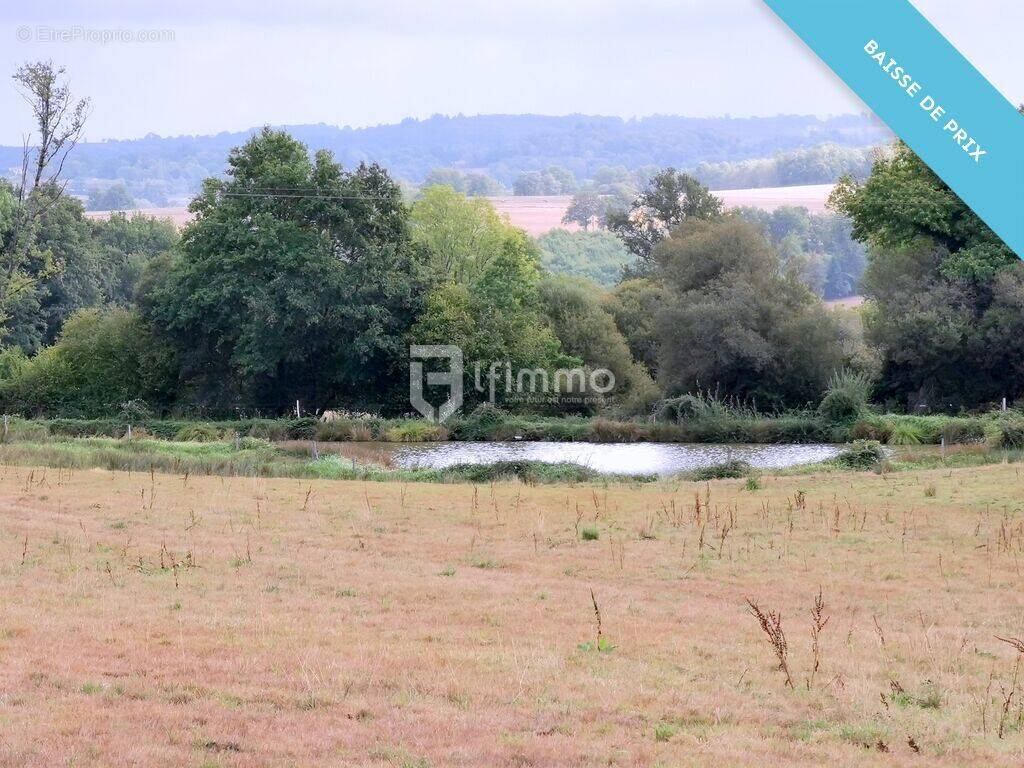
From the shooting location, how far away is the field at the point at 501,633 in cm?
948

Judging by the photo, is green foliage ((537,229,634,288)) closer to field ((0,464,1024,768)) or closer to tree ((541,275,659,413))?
tree ((541,275,659,413))

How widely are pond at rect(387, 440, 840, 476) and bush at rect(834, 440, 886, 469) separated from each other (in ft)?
6.12

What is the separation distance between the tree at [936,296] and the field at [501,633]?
80.6ft

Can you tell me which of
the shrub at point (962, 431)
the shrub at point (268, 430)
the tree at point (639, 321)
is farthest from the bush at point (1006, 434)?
the shrub at point (268, 430)

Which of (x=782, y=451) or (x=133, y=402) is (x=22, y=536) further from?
(x=133, y=402)

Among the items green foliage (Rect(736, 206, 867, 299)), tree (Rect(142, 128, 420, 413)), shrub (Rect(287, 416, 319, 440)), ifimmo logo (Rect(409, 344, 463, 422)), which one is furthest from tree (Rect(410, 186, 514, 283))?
green foliage (Rect(736, 206, 867, 299))

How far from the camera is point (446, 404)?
5281 centimetres

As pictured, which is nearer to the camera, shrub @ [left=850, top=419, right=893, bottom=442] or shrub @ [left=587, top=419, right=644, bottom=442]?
shrub @ [left=850, top=419, right=893, bottom=442]

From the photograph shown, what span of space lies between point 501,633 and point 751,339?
38.6 metres

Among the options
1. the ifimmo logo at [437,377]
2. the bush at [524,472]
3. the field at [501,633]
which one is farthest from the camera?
the ifimmo logo at [437,377]

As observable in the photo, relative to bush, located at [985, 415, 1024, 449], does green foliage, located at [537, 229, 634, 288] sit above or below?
above

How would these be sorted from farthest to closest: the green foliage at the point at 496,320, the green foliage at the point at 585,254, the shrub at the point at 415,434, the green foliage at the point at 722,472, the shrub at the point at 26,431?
the green foliage at the point at 585,254
the green foliage at the point at 496,320
the shrub at the point at 415,434
the shrub at the point at 26,431
the green foliage at the point at 722,472

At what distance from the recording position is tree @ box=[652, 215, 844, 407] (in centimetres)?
5100

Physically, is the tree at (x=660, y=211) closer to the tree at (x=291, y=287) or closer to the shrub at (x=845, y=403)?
the tree at (x=291, y=287)
